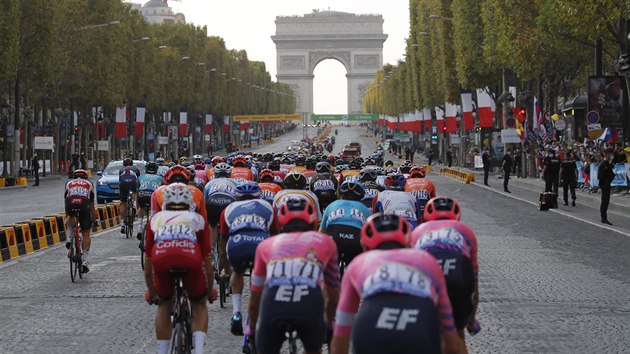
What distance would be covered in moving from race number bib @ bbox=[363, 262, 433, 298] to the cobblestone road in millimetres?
5043

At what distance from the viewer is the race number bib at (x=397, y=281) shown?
21.6ft

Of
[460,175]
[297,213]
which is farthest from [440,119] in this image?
→ [297,213]

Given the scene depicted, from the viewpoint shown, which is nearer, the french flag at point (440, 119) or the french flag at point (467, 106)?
the french flag at point (467, 106)

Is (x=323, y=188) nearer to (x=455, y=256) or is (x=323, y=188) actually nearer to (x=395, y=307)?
(x=455, y=256)

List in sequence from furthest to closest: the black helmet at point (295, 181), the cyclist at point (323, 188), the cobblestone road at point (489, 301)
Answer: the cyclist at point (323, 188), the black helmet at point (295, 181), the cobblestone road at point (489, 301)

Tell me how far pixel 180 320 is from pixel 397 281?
3.29 meters

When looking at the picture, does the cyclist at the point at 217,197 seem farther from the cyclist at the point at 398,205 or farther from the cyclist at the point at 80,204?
the cyclist at the point at 80,204

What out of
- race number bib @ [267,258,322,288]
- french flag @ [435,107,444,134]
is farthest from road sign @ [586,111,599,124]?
french flag @ [435,107,444,134]

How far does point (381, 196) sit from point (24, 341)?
4032 mm

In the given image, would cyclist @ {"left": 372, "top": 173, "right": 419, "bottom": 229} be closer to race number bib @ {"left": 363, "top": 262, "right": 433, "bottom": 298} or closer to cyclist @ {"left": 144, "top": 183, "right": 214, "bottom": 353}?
cyclist @ {"left": 144, "top": 183, "right": 214, "bottom": 353}

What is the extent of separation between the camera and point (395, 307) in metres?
6.54

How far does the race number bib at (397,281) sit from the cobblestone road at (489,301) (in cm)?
504

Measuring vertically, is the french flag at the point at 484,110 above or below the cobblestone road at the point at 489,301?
above

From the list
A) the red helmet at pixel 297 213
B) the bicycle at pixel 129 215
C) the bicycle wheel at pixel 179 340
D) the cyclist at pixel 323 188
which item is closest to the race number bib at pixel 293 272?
the red helmet at pixel 297 213
